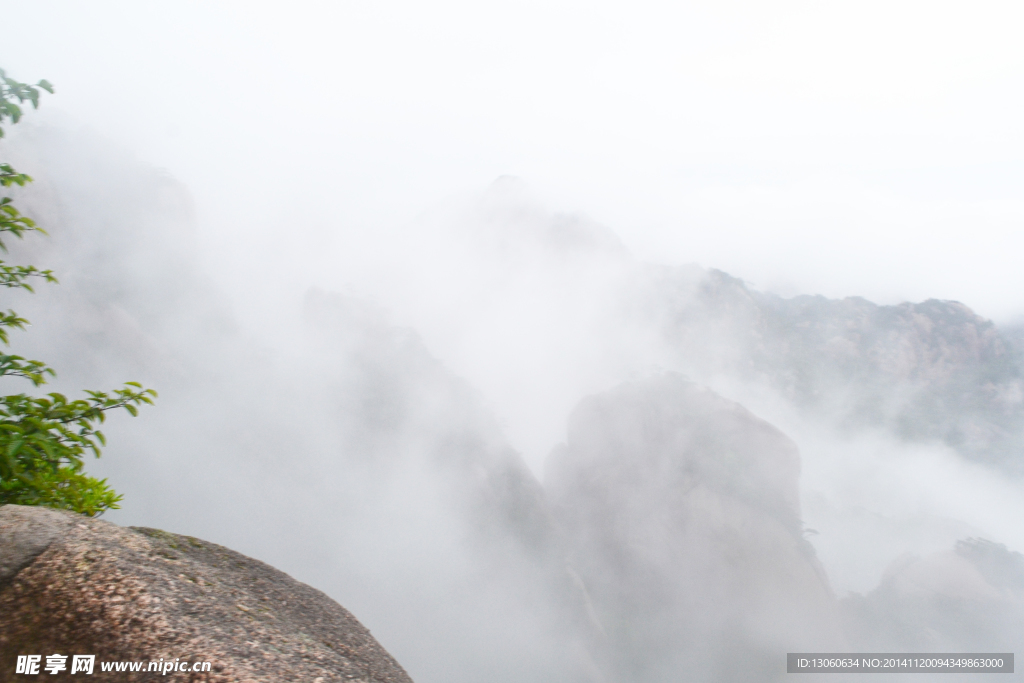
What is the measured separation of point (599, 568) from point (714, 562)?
13.7 meters

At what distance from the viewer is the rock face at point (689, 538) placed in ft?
178

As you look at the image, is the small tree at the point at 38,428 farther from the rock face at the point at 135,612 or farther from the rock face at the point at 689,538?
the rock face at the point at 689,538

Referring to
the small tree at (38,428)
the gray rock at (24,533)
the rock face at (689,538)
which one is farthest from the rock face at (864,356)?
the gray rock at (24,533)

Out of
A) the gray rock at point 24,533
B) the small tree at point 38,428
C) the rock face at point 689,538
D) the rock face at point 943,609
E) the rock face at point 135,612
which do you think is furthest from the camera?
the rock face at point 943,609

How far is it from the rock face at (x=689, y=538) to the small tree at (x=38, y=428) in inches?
2428

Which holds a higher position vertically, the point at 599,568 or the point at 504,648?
the point at 599,568

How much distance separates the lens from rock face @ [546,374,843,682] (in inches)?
2141

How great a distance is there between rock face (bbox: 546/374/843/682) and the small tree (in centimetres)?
6166

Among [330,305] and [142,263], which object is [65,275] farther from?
[330,305]

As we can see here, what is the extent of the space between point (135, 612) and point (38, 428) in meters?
1.89

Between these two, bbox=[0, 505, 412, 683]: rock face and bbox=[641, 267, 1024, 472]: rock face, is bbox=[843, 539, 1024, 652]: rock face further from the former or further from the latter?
bbox=[641, 267, 1024, 472]: rock face

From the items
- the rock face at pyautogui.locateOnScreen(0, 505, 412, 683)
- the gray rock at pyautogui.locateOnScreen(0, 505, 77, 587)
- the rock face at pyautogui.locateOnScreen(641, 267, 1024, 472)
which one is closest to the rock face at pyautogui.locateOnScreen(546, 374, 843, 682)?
the rock face at pyautogui.locateOnScreen(0, 505, 412, 683)

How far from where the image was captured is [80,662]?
3717mm

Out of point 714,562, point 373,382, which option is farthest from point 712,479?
point 373,382
